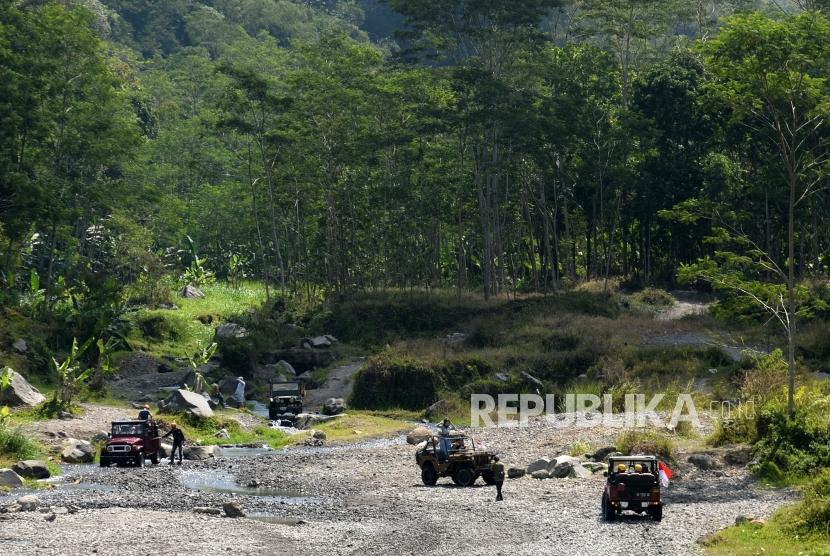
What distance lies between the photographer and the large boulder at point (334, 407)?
58250 mm

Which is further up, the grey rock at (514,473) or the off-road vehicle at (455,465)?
the off-road vehicle at (455,465)

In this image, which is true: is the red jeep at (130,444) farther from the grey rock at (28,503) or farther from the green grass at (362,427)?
the green grass at (362,427)

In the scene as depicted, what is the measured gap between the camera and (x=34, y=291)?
6850 centimetres

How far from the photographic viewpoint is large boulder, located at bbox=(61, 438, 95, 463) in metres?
41.8

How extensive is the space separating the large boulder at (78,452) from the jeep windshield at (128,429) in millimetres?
1509

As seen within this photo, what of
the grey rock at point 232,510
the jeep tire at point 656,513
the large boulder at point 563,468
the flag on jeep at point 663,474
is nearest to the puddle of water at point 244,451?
the large boulder at point 563,468

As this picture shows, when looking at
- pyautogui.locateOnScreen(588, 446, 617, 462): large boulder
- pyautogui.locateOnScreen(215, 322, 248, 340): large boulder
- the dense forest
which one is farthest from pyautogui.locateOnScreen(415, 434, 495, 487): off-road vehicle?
pyautogui.locateOnScreen(215, 322, 248, 340): large boulder

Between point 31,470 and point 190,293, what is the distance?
55589 millimetres

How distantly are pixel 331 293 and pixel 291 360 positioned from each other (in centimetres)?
1434

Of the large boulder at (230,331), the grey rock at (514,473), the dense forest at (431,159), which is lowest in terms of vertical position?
the grey rock at (514,473)

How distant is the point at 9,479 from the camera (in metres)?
35.6

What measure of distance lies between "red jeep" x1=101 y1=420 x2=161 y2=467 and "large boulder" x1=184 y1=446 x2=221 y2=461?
1.77 m

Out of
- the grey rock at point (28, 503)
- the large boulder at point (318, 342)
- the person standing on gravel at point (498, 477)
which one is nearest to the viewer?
the grey rock at point (28, 503)

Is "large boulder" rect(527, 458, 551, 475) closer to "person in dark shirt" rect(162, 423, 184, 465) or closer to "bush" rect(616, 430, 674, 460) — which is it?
"bush" rect(616, 430, 674, 460)
